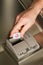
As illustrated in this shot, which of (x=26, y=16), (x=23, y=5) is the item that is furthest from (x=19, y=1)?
(x=26, y=16)

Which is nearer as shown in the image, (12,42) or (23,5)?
(12,42)

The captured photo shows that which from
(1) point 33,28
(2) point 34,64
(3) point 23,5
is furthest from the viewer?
(3) point 23,5

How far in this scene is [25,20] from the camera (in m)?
0.67

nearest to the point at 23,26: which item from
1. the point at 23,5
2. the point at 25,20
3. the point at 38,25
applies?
the point at 25,20

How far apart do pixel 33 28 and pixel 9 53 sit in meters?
0.18

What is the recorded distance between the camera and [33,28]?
79cm

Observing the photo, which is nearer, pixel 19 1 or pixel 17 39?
pixel 17 39

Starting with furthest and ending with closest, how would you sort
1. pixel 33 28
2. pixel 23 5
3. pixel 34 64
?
1. pixel 23 5
2. pixel 33 28
3. pixel 34 64

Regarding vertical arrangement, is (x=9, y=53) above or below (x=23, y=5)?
below

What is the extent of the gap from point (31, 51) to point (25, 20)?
0.12m

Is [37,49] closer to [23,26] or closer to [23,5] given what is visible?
[23,26]

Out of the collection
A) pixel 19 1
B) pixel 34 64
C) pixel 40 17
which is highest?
pixel 19 1

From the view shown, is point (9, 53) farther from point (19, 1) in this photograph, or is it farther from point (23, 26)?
point (19, 1)

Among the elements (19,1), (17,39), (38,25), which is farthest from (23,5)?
(17,39)
